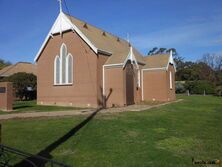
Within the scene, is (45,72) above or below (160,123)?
above

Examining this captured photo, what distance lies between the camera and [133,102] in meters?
26.2

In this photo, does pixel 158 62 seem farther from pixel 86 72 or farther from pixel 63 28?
pixel 63 28

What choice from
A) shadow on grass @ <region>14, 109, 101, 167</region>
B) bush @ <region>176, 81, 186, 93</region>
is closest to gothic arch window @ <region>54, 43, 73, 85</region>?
shadow on grass @ <region>14, 109, 101, 167</region>

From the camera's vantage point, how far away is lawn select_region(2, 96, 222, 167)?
7016 millimetres

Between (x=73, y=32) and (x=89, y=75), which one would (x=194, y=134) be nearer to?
(x=89, y=75)

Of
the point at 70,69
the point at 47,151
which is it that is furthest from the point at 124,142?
the point at 70,69

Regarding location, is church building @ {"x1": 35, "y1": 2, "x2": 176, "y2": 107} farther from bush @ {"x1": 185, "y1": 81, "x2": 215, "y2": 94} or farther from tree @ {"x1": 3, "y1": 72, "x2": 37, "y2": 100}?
bush @ {"x1": 185, "y1": 81, "x2": 215, "y2": 94}

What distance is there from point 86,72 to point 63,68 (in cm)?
328

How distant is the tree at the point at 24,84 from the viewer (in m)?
35.3

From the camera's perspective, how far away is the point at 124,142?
894cm

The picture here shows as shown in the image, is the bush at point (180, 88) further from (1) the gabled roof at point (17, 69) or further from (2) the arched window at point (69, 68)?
(2) the arched window at point (69, 68)

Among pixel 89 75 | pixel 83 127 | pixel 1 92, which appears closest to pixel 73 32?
pixel 89 75

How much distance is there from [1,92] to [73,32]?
881cm

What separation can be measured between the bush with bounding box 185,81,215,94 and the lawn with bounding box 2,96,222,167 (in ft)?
138
